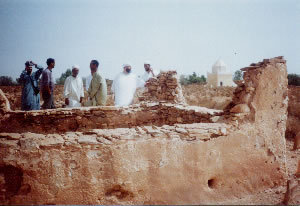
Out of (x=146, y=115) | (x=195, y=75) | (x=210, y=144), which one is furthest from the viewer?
(x=195, y=75)

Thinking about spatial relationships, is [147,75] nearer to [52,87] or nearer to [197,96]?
[52,87]

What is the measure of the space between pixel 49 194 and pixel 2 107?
4312mm

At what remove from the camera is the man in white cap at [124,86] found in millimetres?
8039

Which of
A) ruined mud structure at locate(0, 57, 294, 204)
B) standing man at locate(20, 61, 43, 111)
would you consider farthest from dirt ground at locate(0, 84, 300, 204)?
ruined mud structure at locate(0, 57, 294, 204)

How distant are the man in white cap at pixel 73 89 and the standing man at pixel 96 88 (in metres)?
0.43

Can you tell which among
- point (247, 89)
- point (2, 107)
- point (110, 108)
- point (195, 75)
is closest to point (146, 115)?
point (110, 108)

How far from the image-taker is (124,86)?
803cm

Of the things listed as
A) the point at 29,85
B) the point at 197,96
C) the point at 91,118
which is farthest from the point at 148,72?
the point at 197,96

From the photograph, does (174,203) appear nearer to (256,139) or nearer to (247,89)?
(256,139)

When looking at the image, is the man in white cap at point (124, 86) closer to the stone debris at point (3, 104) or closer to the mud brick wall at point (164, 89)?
the mud brick wall at point (164, 89)

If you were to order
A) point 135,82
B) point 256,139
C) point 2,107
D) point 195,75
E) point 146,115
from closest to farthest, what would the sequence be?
point 256,139 → point 2,107 → point 146,115 → point 135,82 → point 195,75

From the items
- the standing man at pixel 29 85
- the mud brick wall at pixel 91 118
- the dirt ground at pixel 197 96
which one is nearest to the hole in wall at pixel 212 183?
the mud brick wall at pixel 91 118

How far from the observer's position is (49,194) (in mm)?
3186

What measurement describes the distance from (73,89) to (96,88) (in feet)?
2.54
